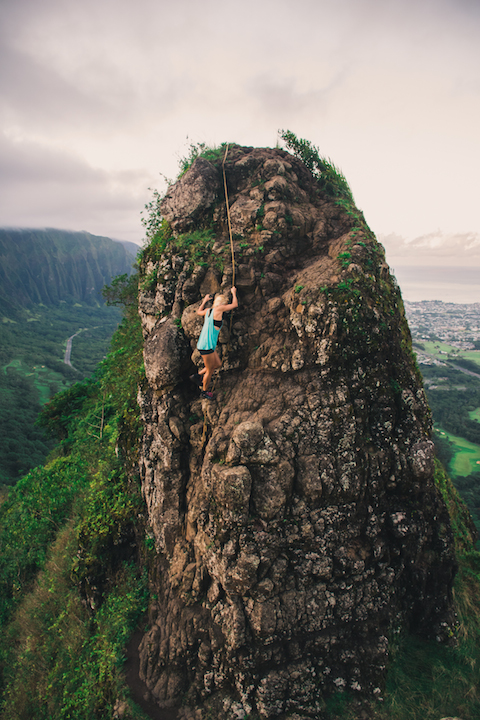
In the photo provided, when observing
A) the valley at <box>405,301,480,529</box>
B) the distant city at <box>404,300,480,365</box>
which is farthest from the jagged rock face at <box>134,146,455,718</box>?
the distant city at <box>404,300,480,365</box>

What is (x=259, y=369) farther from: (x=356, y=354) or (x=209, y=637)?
(x=209, y=637)

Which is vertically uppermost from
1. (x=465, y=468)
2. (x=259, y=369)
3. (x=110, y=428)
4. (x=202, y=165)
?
(x=202, y=165)

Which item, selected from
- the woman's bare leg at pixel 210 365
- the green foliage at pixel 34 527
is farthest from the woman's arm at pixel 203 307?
the green foliage at pixel 34 527

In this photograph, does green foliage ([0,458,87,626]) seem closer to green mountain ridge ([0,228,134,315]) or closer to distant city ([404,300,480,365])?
distant city ([404,300,480,365])

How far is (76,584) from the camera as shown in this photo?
9.98m

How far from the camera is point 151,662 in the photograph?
7492 millimetres

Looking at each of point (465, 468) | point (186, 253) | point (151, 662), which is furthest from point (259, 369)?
point (465, 468)

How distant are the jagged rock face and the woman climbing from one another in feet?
1.54

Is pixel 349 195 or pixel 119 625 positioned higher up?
pixel 349 195

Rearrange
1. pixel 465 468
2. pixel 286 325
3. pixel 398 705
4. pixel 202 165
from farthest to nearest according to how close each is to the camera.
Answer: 1. pixel 465 468
2. pixel 202 165
3. pixel 286 325
4. pixel 398 705

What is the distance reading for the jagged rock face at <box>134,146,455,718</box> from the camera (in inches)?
261

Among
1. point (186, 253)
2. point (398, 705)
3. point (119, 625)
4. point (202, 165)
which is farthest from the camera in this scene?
point (202, 165)

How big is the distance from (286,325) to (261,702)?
A: 8.10 meters

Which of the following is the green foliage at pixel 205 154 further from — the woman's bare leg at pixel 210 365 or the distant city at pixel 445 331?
the distant city at pixel 445 331
